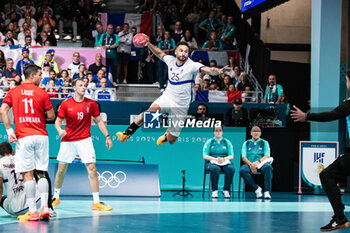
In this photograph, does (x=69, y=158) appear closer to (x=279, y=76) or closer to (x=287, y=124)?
(x=287, y=124)

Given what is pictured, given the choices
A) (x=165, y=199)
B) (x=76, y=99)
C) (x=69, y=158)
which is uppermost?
(x=76, y=99)

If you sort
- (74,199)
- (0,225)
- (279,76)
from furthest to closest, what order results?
(279,76), (74,199), (0,225)

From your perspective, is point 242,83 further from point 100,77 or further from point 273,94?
point 100,77

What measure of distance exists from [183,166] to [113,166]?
6.88 ft

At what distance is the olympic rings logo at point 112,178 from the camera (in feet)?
42.1

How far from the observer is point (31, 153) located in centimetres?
901

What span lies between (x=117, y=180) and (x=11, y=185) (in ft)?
12.7

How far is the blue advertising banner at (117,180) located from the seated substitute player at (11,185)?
3.42 metres

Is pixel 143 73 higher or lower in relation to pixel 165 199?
higher

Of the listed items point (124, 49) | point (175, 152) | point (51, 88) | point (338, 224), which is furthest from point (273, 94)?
point (338, 224)

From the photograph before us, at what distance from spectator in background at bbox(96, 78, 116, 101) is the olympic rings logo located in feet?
8.22

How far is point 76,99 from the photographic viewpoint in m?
10.3

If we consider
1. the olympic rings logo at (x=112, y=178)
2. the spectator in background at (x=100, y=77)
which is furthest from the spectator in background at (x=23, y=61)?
the olympic rings logo at (x=112, y=178)

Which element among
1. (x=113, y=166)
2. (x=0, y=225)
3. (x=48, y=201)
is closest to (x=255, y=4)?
(x=113, y=166)
